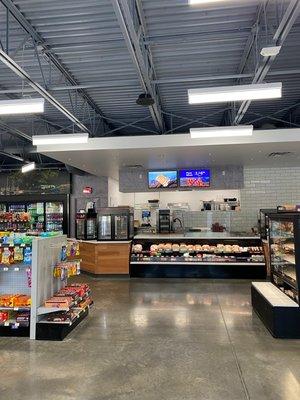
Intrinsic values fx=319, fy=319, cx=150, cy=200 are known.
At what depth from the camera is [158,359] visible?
3.91 m

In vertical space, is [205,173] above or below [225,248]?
above

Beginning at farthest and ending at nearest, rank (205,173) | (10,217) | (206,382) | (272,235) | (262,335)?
(10,217) → (205,173) → (272,235) → (262,335) → (206,382)

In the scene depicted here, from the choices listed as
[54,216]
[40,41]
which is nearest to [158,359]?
[40,41]

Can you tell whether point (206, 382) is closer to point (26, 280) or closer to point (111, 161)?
point (26, 280)

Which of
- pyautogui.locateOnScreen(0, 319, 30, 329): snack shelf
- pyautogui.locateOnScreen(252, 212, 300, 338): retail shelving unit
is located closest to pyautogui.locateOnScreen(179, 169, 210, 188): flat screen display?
pyautogui.locateOnScreen(252, 212, 300, 338): retail shelving unit

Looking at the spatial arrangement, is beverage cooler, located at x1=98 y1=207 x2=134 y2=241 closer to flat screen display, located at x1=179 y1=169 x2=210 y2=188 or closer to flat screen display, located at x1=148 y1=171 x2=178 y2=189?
flat screen display, located at x1=148 y1=171 x2=178 y2=189

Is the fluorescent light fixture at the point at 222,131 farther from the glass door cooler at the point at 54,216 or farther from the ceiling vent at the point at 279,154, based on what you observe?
the glass door cooler at the point at 54,216

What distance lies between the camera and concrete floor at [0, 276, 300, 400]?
320cm

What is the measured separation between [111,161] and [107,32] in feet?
15.8

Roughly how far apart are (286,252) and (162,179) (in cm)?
574

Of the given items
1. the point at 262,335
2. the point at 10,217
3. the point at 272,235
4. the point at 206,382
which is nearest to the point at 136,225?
the point at 10,217

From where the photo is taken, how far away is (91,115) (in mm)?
8648

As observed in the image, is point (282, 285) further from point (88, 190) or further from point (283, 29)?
point (88, 190)

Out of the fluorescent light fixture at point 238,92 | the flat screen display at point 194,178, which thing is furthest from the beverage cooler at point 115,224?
the fluorescent light fixture at point 238,92
